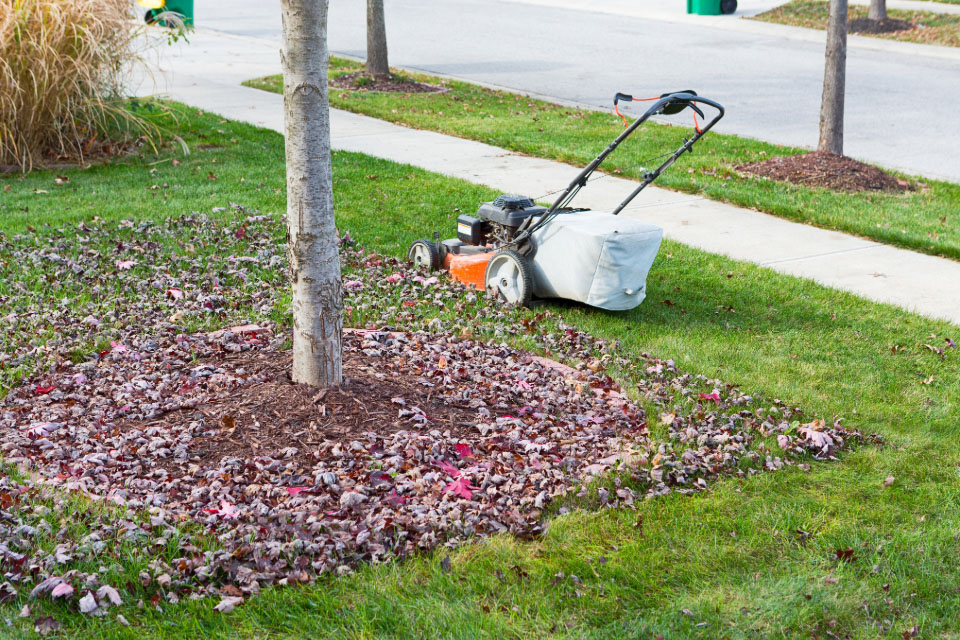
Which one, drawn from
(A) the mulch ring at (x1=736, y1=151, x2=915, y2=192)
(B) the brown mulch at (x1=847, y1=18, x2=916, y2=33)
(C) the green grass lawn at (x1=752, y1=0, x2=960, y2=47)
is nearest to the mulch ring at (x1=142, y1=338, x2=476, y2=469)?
(A) the mulch ring at (x1=736, y1=151, x2=915, y2=192)

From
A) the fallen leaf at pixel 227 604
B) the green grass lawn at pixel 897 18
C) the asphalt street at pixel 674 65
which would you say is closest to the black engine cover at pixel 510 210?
the fallen leaf at pixel 227 604

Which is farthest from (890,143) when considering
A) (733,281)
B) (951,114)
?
(733,281)

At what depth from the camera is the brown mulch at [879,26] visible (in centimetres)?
1934

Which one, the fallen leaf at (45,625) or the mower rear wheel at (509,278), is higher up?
the mower rear wheel at (509,278)

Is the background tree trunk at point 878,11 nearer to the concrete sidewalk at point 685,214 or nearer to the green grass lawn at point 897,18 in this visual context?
the green grass lawn at point 897,18

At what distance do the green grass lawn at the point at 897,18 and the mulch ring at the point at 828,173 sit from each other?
10.5m

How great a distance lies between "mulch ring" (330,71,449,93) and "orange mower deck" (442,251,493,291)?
6999mm

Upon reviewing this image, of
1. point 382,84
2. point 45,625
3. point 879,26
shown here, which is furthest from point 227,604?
point 879,26

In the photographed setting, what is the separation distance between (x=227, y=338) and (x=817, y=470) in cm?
296

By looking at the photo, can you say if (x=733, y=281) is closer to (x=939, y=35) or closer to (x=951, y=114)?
(x=951, y=114)

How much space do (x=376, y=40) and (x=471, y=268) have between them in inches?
303

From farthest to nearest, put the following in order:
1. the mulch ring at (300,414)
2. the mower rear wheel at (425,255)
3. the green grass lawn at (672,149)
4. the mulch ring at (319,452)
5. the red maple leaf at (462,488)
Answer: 1. the green grass lawn at (672,149)
2. the mower rear wheel at (425,255)
3. the mulch ring at (300,414)
4. the red maple leaf at (462,488)
5. the mulch ring at (319,452)

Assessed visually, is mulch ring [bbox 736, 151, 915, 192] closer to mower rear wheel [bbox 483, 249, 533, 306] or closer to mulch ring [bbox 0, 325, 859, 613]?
mower rear wheel [bbox 483, 249, 533, 306]

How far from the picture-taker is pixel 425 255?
669 centimetres
